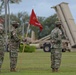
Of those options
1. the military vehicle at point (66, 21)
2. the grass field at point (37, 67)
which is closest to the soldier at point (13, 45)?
the grass field at point (37, 67)

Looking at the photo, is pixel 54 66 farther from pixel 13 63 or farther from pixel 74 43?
pixel 74 43

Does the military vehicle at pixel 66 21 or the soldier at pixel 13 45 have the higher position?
the military vehicle at pixel 66 21

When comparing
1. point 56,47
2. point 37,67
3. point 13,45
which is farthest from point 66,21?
point 13,45

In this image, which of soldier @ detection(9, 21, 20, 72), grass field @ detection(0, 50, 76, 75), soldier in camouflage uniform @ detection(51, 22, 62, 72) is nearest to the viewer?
grass field @ detection(0, 50, 76, 75)

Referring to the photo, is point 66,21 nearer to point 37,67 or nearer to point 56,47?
point 37,67

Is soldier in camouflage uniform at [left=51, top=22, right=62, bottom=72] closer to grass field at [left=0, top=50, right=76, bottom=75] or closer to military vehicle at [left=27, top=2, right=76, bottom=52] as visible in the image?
grass field at [left=0, top=50, right=76, bottom=75]

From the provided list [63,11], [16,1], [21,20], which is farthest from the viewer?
[21,20]

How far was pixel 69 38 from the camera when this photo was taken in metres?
42.8

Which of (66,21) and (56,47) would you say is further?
(66,21)

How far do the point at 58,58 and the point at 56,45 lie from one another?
1.61 ft

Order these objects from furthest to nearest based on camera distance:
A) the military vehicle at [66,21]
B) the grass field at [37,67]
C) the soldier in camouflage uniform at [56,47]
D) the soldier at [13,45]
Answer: the military vehicle at [66,21] → the soldier in camouflage uniform at [56,47] → the soldier at [13,45] → the grass field at [37,67]

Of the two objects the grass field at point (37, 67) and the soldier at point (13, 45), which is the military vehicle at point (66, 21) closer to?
the grass field at point (37, 67)

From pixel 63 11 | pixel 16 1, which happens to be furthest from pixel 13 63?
pixel 16 1

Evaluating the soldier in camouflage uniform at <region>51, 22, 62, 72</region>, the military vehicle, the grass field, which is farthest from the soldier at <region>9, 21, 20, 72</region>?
the military vehicle
